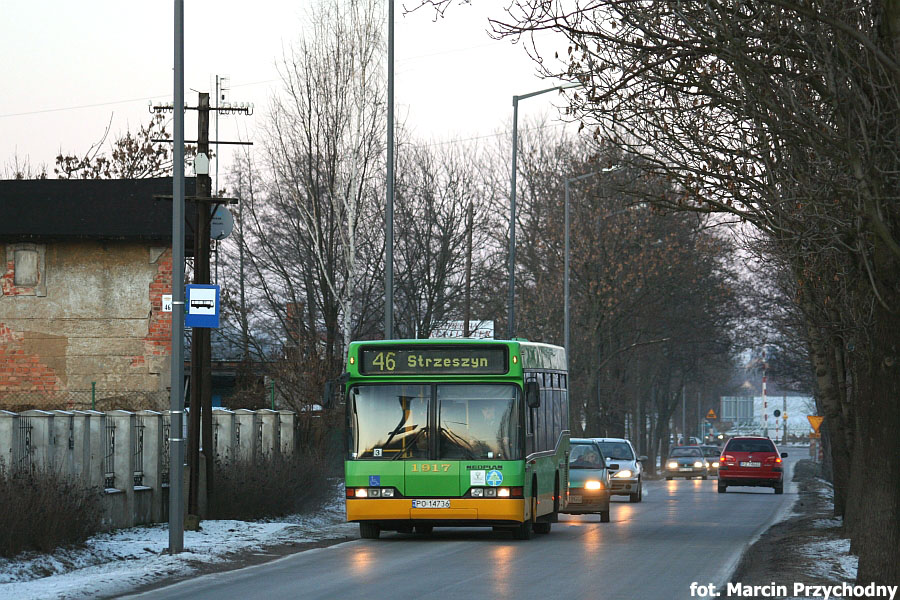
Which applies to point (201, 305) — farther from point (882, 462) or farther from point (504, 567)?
point (882, 462)

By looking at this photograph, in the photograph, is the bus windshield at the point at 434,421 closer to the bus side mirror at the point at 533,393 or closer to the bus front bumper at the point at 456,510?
the bus side mirror at the point at 533,393

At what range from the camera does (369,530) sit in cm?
2119

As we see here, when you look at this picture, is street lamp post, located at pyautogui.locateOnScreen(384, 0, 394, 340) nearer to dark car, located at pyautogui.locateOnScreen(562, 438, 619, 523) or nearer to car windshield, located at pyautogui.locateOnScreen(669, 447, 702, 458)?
dark car, located at pyautogui.locateOnScreen(562, 438, 619, 523)

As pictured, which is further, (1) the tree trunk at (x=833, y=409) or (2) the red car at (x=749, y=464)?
(2) the red car at (x=749, y=464)

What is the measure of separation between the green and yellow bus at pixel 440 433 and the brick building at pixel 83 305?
16.6 m

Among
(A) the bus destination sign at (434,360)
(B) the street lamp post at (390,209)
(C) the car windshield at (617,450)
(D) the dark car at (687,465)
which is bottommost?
(D) the dark car at (687,465)

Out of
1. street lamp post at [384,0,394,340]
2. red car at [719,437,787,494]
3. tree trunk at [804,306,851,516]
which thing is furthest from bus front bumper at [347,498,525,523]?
red car at [719,437,787,494]

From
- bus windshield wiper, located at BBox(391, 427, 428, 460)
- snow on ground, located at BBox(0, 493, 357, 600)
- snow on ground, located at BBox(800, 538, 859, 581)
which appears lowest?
snow on ground, located at BBox(800, 538, 859, 581)

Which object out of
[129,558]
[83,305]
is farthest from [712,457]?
[129,558]

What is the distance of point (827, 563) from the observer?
1736 cm

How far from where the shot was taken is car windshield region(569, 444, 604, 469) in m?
28.6

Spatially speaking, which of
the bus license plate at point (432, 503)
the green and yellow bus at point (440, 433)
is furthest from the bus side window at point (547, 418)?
the bus license plate at point (432, 503)

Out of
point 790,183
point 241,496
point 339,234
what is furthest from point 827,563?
point 339,234

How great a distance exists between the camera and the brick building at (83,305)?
3597cm
